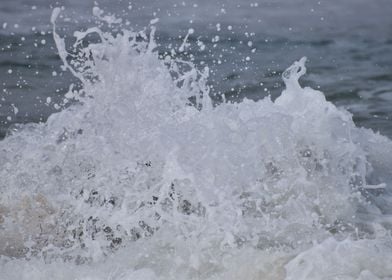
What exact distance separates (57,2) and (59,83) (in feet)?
12.7

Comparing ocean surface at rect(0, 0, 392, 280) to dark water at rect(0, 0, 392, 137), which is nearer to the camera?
ocean surface at rect(0, 0, 392, 280)

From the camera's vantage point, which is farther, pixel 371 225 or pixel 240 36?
pixel 240 36

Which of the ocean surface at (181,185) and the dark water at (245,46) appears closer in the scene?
the ocean surface at (181,185)

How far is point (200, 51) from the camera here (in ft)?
33.1

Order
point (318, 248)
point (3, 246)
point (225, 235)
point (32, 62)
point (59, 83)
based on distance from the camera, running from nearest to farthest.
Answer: point (318, 248) → point (225, 235) → point (3, 246) → point (59, 83) → point (32, 62)

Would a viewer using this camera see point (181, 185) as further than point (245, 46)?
No

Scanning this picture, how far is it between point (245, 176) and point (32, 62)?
18.1 ft

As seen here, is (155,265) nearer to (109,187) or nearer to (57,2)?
(109,187)

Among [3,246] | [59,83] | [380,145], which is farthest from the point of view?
[59,83]

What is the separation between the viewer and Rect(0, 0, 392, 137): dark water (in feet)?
27.1

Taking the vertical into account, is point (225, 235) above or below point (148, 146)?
below

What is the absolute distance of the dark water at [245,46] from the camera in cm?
827

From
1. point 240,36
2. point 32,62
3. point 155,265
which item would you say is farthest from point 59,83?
point 155,265

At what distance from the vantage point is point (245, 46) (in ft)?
34.0
